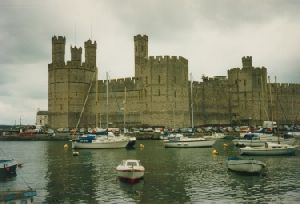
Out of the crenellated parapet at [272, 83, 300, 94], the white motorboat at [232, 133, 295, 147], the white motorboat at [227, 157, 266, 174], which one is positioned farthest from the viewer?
the crenellated parapet at [272, 83, 300, 94]

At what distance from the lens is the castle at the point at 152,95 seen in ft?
240

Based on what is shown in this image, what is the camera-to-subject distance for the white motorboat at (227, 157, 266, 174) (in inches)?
1084

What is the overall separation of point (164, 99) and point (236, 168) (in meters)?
44.6

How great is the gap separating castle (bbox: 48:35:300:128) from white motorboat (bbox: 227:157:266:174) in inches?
1728

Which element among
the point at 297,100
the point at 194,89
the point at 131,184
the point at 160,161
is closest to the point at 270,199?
the point at 131,184

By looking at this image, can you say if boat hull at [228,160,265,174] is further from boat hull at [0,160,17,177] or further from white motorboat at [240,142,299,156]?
boat hull at [0,160,17,177]

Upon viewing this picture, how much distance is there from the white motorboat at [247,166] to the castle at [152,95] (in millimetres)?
43891

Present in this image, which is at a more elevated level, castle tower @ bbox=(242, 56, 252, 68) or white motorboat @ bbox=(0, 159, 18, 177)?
castle tower @ bbox=(242, 56, 252, 68)

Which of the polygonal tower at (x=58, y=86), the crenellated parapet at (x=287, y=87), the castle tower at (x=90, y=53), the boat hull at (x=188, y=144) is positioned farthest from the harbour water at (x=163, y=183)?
the crenellated parapet at (x=287, y=87)

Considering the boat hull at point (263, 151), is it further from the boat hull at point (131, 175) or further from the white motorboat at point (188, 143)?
the boat hull at point (131, 175)

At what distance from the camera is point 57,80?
80.7 m

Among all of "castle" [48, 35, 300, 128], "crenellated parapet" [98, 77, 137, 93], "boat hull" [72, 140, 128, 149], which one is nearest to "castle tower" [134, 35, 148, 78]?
"castle" [48, 35, 300, 128]

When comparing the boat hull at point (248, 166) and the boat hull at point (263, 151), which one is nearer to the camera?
the boat hull at point (248, 166)

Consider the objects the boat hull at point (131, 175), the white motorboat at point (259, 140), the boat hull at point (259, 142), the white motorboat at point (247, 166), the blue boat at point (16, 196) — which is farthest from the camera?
the white motorboat at point (259, 140)
